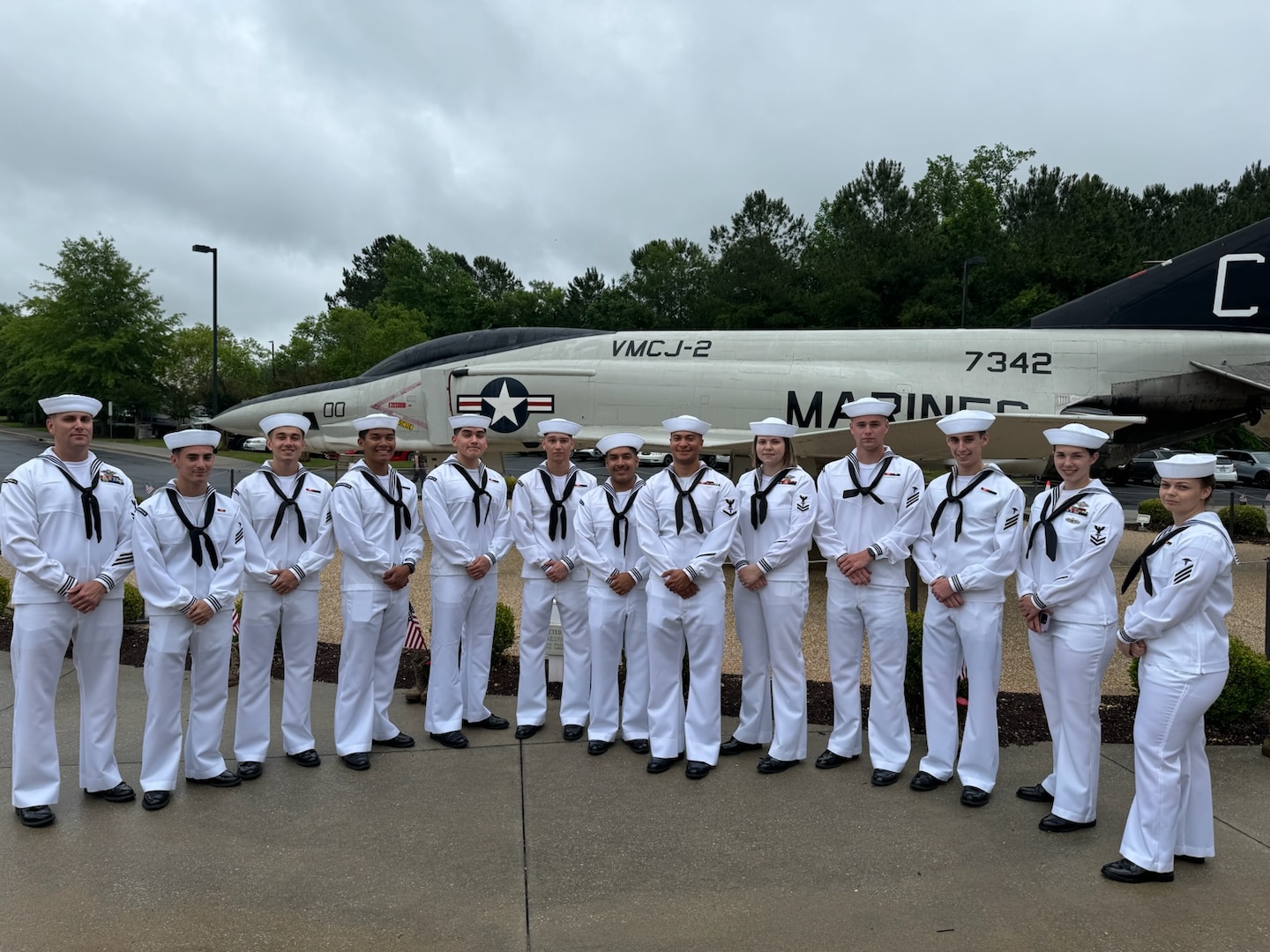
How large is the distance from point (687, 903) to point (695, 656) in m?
1.82

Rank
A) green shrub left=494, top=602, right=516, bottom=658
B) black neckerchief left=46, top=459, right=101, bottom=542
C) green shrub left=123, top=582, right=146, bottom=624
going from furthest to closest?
1. green shrub left=123, top=582, right=146, bottom=624
2. green shrub left=494, top=602, right=516, bottom=658
3. black neckerchief left=46, top=459, right=101, bottom=542

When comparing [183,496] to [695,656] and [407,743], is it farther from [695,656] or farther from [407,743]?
[695,656]

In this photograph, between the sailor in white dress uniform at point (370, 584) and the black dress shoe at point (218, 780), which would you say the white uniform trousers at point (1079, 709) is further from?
the black dress shoe at point (218, 780)

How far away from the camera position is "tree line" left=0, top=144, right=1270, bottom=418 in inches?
1628

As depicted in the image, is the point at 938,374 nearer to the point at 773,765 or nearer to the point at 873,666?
the point at 873,666

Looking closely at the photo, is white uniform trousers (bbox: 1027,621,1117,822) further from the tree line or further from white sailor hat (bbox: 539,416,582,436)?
the tree line

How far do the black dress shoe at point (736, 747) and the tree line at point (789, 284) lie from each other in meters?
35.1

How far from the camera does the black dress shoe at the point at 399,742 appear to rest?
559 centimetres

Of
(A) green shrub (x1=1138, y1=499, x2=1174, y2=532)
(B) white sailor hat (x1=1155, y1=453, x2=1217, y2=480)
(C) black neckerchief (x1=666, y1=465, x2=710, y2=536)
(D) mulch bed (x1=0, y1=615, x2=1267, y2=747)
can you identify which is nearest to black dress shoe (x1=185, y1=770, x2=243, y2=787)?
(D) mulch bed (x1=0, y1=615, x2=1267, y2=747)

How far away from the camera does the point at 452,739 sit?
5.62 meters

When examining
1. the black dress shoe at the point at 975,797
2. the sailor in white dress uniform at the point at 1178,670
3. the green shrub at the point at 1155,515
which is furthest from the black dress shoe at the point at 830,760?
the green shrub at the point at 1155,515

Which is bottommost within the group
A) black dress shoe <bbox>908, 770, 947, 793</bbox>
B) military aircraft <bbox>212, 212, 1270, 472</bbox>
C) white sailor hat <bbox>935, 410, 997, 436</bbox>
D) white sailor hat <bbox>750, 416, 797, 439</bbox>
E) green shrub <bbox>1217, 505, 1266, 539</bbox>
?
black dress shoe <bbox>908, 770, 947, 793</bbox>

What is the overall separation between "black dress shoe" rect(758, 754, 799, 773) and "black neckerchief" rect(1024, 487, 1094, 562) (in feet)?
6.07

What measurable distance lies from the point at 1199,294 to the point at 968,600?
992cm
